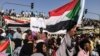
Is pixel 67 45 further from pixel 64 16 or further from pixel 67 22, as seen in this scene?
pixel 64 16

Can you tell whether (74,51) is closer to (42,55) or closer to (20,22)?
(42,55)

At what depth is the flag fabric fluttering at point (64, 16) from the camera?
9797mm

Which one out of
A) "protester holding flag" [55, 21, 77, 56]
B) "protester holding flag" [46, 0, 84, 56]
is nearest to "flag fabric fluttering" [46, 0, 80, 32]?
"protester holding flag" [46, 0, 84, 56]

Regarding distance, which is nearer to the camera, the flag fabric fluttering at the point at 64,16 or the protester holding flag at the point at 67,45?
the protester holding flag at the point at 67,45

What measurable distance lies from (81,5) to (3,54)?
2.72 metres

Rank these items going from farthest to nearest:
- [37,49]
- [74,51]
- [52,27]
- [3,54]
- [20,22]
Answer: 1. [20,22]
2. [3,54]
3. [52,27]
4. [37,49]
5. [74,51]

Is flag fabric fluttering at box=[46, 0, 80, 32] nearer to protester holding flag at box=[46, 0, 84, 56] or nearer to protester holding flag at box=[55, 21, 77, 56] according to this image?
protester holding flag at box=[46, 0, 84, 56]

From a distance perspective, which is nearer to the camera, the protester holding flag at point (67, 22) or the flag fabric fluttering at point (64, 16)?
the protester holding flag at point (67, 22)

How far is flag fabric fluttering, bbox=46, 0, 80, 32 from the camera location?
980 cm

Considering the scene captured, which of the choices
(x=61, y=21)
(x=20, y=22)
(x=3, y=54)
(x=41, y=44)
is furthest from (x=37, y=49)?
(x=20, y=22)

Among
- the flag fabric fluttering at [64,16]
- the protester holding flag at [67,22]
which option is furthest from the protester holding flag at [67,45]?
the flag fabric fluttering at [64,16]

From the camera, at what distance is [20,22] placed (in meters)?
23.5

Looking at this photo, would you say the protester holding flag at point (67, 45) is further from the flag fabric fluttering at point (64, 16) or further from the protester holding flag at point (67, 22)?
the flag fabric fluttering at point (64, 16)

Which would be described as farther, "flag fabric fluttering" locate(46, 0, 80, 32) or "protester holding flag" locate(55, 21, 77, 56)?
"flag fabric fluttering" locate(46, 0, 80, 32)
